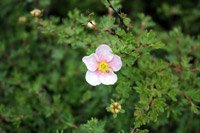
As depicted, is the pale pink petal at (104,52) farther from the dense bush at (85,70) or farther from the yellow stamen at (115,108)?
the yellow stamen at (115,108)

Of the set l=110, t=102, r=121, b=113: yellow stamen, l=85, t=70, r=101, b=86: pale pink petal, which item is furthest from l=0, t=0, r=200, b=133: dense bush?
l=85, t=70, r=101, b=86: pale pink petal

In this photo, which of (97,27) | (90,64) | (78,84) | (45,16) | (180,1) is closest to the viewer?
(90,64)

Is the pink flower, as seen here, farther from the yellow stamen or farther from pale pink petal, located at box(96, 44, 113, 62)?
the yellow stamen

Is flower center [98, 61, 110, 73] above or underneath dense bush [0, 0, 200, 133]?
above

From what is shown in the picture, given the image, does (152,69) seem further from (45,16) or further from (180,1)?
(180,1)

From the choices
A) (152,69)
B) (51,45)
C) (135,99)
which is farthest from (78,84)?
(152,69)

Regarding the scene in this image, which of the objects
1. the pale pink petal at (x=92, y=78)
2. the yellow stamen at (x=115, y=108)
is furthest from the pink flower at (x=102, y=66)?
the yellow stamen at (x=115, y=108)

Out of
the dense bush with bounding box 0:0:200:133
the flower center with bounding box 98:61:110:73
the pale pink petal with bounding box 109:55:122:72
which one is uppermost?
the pale pink petal with bounding box 109:55:122:72
